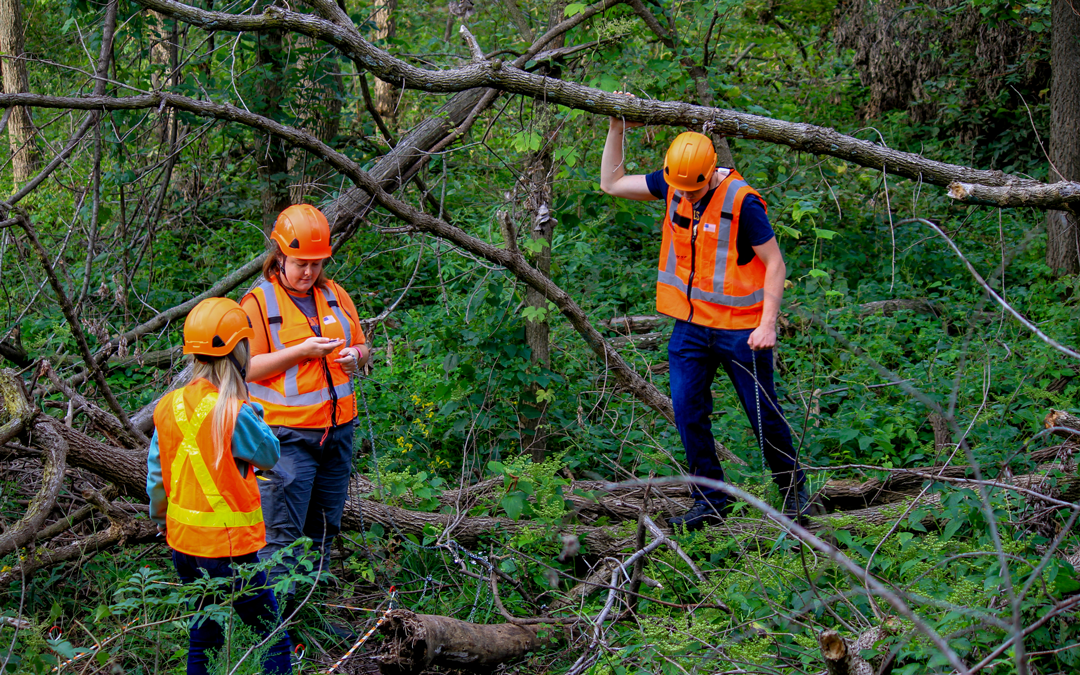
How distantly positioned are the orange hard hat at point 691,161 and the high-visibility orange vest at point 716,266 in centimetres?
13

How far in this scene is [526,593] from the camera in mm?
3619

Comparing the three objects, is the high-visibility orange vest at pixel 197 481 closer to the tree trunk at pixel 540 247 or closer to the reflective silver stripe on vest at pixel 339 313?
the reflective silver stripe on vest at pixel 339 313

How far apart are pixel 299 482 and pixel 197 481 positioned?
68cm

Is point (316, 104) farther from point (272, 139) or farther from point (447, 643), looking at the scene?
point (447, 643)

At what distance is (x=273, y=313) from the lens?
10.9ft

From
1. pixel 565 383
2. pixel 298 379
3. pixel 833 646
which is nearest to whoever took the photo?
pixel 833 646

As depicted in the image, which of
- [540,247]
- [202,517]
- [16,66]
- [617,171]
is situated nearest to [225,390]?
[202,517]

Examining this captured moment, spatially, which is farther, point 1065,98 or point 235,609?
point 1065,98

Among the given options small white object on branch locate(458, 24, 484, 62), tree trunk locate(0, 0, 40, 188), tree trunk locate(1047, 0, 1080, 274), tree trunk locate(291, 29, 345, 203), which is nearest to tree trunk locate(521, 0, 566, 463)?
small white object on branch locate(458, 24, 484, 62)

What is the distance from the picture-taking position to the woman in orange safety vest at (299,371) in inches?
129

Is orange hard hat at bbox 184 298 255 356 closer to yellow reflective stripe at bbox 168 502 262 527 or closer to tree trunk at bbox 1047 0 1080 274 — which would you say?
yellow reflective stripe at bbox 168 502 262 527

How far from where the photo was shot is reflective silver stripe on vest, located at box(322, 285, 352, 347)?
3.50m

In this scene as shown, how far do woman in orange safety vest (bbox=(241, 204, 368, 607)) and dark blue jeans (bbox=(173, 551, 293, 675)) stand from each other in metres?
0.35

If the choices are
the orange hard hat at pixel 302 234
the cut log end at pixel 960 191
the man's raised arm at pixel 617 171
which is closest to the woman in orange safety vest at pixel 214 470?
the orange hard hat at pixel 302 234
